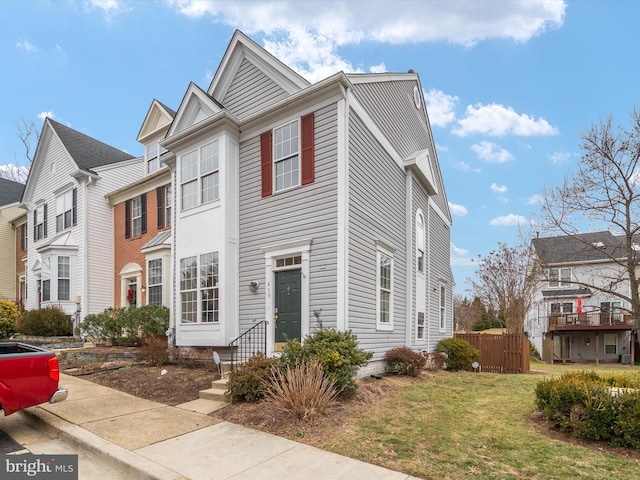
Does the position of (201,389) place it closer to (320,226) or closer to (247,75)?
(320,226)

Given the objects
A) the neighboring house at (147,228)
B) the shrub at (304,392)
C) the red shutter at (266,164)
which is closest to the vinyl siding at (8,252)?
the neighboring house at (147,228)

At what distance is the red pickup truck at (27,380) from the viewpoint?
5297 millimetres

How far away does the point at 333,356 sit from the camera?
7.21 meters

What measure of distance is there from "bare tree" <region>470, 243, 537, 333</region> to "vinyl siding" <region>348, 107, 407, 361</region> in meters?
14.2

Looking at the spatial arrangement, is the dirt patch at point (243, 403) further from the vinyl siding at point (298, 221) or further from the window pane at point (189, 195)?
the window pane at point (189, 195)

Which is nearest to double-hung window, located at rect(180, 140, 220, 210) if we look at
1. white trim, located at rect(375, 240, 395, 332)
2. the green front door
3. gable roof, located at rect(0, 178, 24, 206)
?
the green front door

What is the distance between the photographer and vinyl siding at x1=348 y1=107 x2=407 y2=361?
927 cm

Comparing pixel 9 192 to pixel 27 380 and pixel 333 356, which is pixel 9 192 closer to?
pixel 27 380

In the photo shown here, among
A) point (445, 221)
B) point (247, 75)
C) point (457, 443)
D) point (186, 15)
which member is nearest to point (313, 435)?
point (457, 443)

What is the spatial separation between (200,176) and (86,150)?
11.9m

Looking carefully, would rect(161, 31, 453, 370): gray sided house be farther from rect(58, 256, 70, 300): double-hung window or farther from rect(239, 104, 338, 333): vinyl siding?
rect(58, 256, 70, 300): double-hung window

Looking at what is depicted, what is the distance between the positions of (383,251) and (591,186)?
1246cm

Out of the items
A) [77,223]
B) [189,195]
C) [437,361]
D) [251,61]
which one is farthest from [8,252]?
[437,361]

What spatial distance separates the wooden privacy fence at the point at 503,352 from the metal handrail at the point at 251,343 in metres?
9.77
